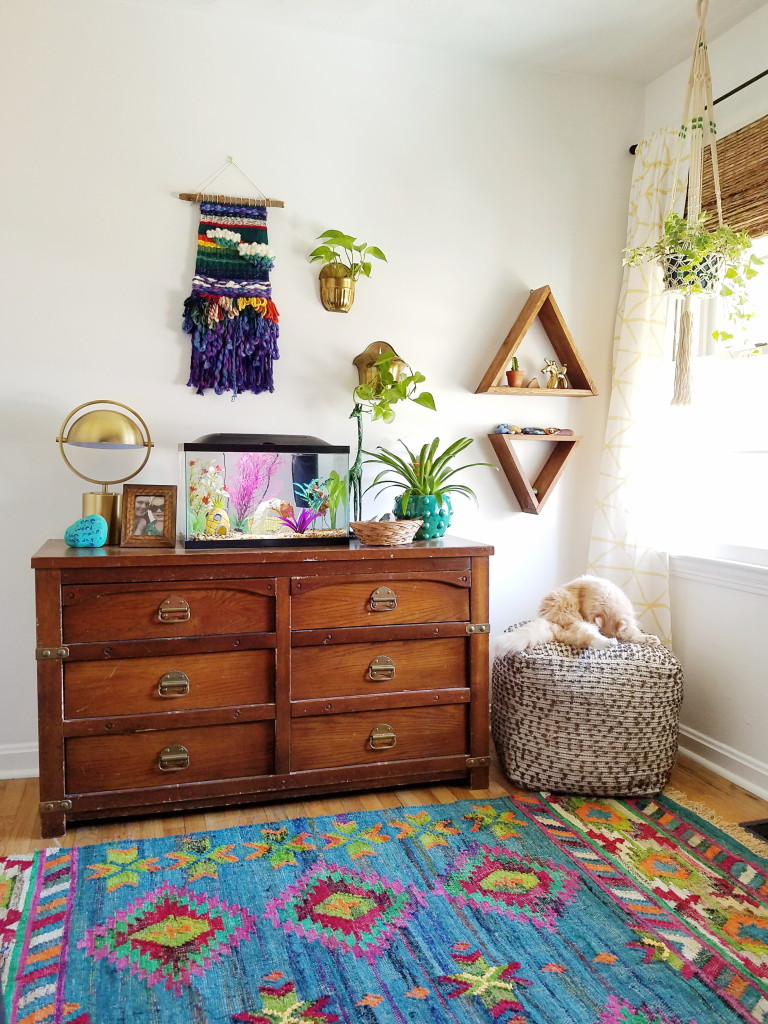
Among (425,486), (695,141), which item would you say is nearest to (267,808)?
(425,486)

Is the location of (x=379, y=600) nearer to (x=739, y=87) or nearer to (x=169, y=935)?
(x=169, y=935)

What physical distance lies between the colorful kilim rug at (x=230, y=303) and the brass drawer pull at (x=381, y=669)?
3.46 feet

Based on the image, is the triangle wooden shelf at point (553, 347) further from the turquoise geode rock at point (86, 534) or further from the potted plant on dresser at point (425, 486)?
the turquoise geode rock at point (86, 534)

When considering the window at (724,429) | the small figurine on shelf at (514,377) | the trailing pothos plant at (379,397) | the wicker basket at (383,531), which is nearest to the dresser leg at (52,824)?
the wicker basket at (383,531)

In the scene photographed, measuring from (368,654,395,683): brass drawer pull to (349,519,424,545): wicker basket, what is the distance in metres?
0.37

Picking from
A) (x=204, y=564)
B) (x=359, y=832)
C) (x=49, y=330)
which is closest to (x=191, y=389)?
(x=49, y=330)

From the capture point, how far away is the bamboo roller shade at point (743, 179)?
2562 mm

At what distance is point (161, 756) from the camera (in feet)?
7.63

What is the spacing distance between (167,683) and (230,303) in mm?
1295

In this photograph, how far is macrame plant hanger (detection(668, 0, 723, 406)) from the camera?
244cm

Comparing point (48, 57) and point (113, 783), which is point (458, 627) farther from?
point (48, 57)

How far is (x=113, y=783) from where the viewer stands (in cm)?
229

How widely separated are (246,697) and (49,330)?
1.37m

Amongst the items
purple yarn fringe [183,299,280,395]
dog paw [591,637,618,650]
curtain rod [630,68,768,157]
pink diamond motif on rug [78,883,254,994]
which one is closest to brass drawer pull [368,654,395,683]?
dog paw [591,637,618,650]
